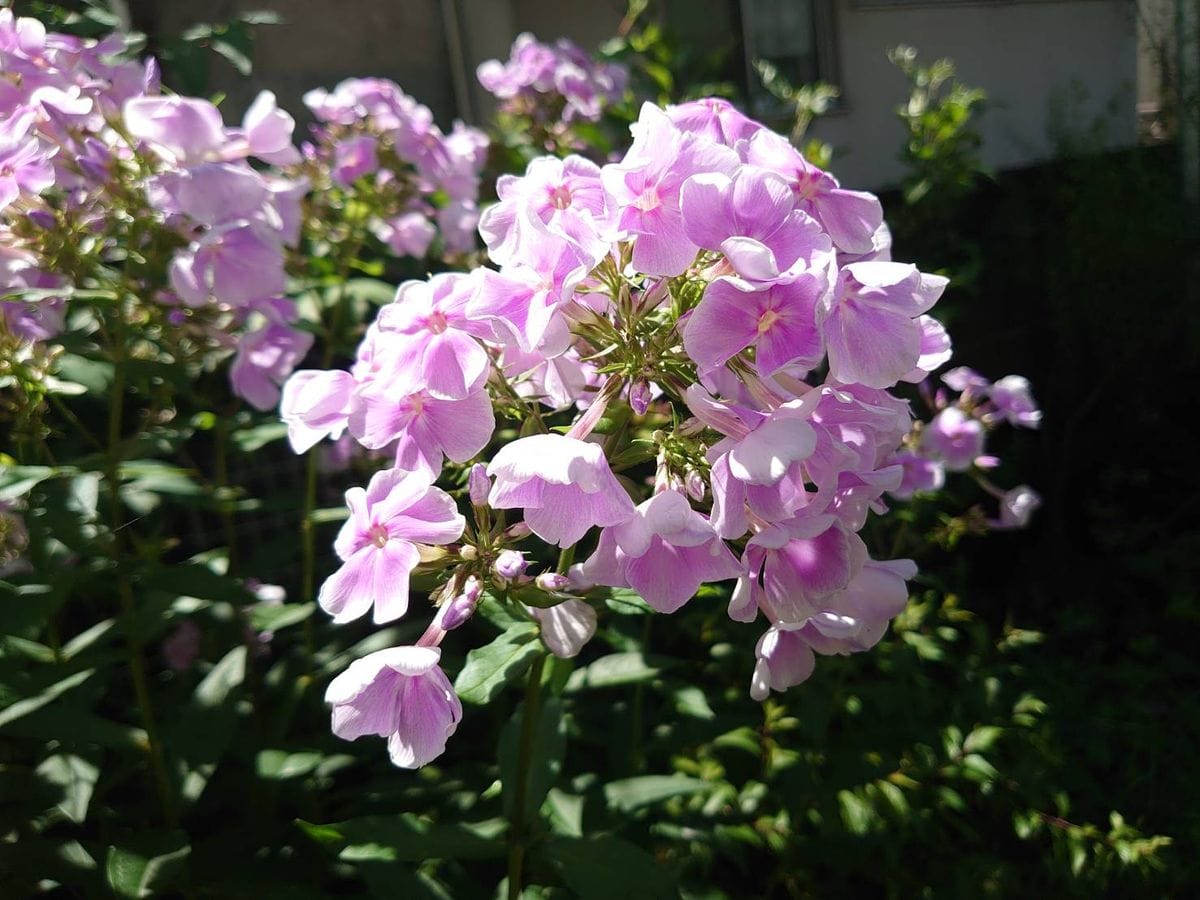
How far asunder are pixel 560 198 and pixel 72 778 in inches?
47.1

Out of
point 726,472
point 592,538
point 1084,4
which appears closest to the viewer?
point 726,472

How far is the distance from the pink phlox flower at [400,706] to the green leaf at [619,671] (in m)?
0.68

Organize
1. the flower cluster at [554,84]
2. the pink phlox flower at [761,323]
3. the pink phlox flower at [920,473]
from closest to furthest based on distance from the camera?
1. the pink phlox flower at [761,323]
2. the pink phlox flower at [920,473]
3. the flower cluster at [554,84]

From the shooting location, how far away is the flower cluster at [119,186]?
4.09ft

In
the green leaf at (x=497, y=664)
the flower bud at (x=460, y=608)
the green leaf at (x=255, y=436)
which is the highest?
the flower bud at (x=460, y=608)

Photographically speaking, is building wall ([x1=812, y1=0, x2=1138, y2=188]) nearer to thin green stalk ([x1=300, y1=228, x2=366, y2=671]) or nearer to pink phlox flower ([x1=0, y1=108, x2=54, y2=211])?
thin green stalk ([x1=300, y1=228, x2=366, y2=671])

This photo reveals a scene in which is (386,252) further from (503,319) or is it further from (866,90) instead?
(866,90)

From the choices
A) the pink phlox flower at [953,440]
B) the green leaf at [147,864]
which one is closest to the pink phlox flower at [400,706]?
the green leaf at [147,864]

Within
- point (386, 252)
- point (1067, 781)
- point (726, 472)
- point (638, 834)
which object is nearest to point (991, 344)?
point (1067, 781)

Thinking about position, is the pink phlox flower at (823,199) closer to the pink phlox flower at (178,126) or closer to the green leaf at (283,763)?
the pink phlox flower at (178,126)

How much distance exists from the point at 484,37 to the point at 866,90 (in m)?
2.20

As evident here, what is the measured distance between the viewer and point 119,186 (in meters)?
1.32

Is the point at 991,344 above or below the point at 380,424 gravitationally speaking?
below

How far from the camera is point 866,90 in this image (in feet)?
16.1
